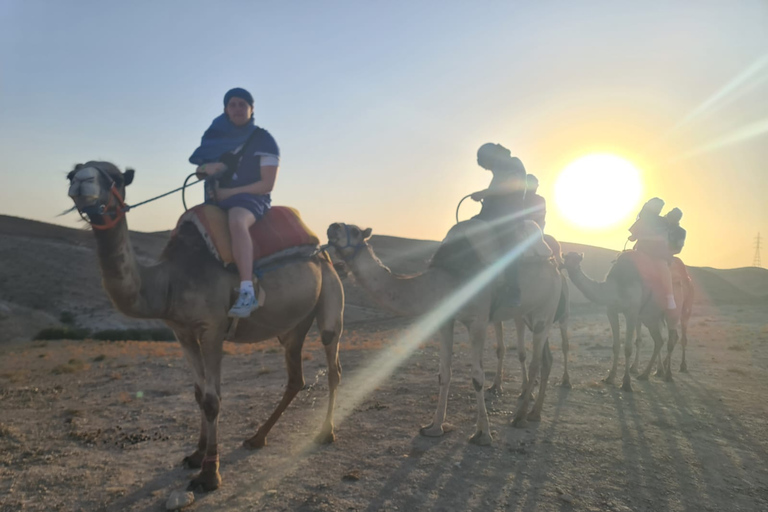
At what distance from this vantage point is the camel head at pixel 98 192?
3.64 metres

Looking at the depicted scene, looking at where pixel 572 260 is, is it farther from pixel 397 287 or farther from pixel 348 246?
pixel 348 246

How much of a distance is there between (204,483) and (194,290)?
177 cm

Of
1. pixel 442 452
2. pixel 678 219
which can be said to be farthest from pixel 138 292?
pixel 678 219

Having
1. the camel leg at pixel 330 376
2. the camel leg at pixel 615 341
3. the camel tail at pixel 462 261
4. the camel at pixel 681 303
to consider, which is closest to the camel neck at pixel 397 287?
the camel tail at pixel 462 261

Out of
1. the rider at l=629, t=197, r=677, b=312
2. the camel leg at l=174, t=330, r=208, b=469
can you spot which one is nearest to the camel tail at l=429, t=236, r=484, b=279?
the camel leg at l=174, t=330, r=208, b=469

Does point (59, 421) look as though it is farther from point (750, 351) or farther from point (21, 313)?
point (21, 313)

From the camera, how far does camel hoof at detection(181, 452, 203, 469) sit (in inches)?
194

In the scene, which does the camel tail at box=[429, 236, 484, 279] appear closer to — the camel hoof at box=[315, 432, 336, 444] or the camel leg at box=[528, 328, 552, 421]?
the camel leg at box=[528, 328, 552, 421]

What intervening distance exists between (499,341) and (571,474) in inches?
160

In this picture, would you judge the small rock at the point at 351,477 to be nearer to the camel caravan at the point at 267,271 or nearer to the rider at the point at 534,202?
the camel caravan at the point at 267,271

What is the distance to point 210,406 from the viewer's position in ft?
14.4

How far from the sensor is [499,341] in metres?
8.88

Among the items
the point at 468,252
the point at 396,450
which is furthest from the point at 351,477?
the point at 468,252

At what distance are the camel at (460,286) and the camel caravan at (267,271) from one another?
14mm
